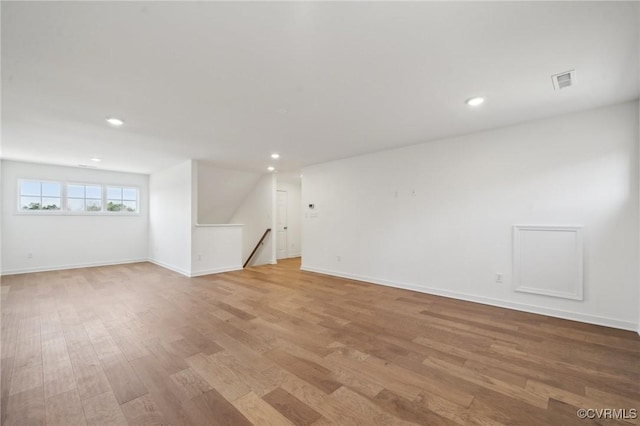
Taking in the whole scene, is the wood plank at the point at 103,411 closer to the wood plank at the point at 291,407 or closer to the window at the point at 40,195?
the wood plank at the point at 291,407

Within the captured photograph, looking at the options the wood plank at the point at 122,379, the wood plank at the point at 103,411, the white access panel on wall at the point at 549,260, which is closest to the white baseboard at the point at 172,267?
the wood plank at the point at 122,379

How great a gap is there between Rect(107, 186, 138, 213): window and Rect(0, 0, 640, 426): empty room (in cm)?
154

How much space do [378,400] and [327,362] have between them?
22.2 inches

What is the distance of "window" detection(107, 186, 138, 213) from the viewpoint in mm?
6959

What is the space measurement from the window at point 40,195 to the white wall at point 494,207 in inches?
258

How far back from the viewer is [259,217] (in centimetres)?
754

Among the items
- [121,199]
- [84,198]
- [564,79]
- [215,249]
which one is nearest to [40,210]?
[84,198]

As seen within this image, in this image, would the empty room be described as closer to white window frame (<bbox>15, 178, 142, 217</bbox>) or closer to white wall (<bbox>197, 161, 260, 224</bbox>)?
white window frame (<bbox>15, 178, 142, 217</bbox>)

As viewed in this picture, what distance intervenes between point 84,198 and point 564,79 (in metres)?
9.21

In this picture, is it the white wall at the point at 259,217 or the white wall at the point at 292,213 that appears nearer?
the white wall at the point at 259,217

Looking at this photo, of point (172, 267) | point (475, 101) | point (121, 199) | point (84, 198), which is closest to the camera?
point (475, 101)

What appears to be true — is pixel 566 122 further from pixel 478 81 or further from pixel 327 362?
pixel 327 362

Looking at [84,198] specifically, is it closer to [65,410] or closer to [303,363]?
[65,410]

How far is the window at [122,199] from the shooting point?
6.96 meters
